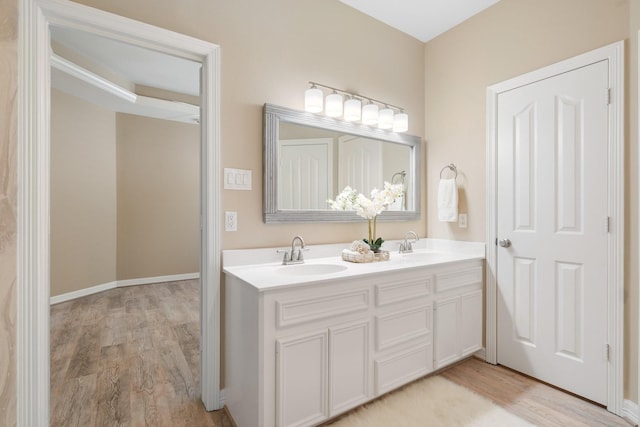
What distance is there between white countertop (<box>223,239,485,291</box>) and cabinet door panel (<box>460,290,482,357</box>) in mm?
309

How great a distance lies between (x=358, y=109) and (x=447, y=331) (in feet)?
5.59

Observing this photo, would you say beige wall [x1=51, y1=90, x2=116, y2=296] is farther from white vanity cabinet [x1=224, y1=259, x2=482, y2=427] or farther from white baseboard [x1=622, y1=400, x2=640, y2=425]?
white baseboard [x1=622, y1=400, x2=640, y2=425]

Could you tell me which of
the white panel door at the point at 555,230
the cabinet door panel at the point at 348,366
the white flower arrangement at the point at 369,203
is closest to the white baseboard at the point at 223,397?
the cabinet door panel at the point at 348,366

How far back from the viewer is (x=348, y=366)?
5.37ft

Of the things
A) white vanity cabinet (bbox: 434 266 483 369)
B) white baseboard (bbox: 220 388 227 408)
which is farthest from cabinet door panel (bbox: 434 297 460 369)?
white baseboard (bbox: 220 388 227 408)

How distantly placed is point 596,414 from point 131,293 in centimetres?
480

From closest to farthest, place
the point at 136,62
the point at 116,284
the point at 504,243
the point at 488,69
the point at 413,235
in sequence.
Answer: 1. the point at 504,243
2. the point at 488,69
3. the point at 413,235
4. the point at 136,62
5. the point at 116,284

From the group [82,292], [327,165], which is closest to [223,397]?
[327,165]

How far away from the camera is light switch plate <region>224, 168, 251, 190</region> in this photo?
1854 millimetres

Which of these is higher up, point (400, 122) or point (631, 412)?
point (400, 122)

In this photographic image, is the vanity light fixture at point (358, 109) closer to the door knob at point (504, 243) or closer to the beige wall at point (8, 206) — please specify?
the door knob at point (504, 243)

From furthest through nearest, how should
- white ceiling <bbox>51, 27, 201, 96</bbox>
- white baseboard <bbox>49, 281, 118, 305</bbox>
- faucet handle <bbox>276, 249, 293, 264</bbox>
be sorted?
white baseboard <bbox>49, 281, 118, 305</bbox> → white ceiling <bbox>51, 27, 201, 96</bbox> → faucet handle <bbox>276, 249, 293, 264</bbox>

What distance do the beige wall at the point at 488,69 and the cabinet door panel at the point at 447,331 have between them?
0.67 meters

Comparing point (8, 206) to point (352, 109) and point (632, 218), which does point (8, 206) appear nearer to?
point (352, 109)
